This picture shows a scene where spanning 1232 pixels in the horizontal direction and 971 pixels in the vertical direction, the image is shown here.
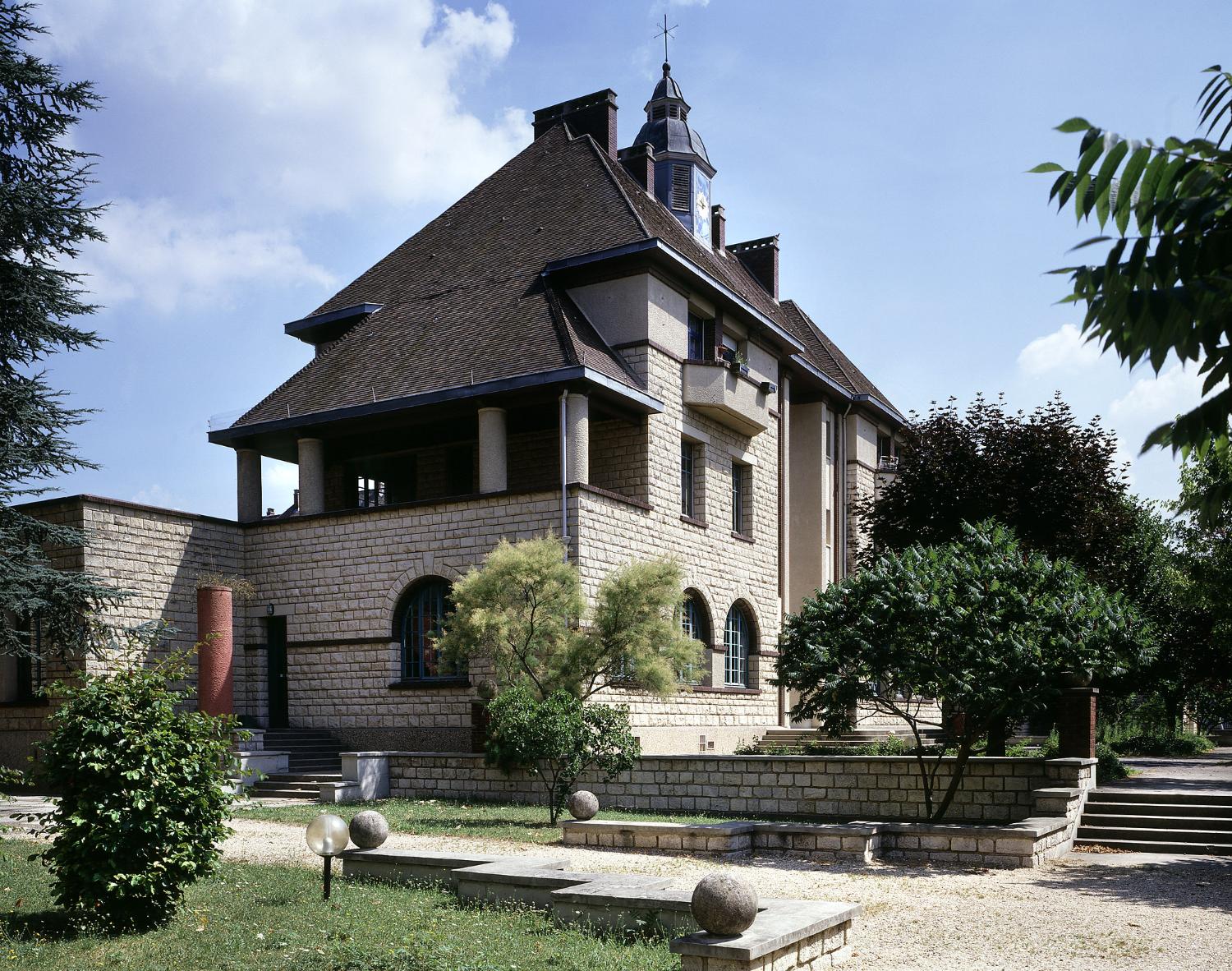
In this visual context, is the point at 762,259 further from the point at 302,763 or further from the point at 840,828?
the point at 840,828

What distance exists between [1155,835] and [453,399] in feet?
45.6

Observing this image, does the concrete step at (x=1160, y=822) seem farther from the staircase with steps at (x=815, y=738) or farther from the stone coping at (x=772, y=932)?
the staircase with steps at (x=815, y=738)

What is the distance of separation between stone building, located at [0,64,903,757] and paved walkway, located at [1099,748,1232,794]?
25.0ft

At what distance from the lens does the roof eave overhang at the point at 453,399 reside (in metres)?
21.5

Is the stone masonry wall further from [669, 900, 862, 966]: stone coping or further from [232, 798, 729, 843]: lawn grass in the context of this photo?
[669, 900, 862, 966]: stone coping

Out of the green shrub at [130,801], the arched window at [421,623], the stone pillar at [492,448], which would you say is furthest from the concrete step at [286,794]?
the green shrub at [130,801]

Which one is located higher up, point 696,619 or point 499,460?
point 499,460

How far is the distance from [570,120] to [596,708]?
61.6ft

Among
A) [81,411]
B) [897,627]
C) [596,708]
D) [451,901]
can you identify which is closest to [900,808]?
[897,627]

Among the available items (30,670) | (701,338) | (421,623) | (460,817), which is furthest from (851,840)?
(30,670)

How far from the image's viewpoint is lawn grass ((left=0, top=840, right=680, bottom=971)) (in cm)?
788

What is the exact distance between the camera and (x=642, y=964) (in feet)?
25.9

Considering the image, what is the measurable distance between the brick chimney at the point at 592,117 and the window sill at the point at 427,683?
1419 cm

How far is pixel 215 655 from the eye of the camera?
2091 cm
